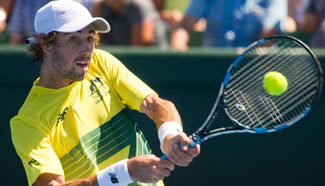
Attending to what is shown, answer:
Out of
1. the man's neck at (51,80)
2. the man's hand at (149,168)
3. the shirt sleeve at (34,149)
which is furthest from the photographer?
the man's neck at (51,80)

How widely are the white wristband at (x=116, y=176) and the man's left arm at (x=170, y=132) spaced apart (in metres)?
0.22

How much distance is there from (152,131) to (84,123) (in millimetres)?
1595

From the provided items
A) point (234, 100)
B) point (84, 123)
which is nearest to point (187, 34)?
point (234, 100)

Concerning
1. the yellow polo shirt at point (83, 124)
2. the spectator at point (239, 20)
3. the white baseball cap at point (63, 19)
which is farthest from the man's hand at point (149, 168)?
the spectator at point (239, 20)

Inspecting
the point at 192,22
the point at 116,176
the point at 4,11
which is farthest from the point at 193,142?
the point at 4,11

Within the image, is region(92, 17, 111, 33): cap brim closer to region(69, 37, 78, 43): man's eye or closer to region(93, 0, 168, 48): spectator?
region(69, 37, 78, 43): man's eye

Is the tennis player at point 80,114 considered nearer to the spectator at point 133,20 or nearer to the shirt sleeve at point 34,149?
the shirt sleeve at point 34,149

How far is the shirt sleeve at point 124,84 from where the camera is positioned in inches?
139

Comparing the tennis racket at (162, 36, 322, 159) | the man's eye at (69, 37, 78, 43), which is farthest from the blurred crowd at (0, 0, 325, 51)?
the man's eye at (69, 37, 78, 43)

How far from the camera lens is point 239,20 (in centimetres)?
526

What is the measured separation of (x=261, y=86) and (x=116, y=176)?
1253mm

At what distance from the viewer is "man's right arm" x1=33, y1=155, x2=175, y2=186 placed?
10.2 feet

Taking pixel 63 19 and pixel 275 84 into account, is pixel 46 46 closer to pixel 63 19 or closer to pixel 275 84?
pixel 63 19

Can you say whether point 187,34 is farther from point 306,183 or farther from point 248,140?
point 306,183
